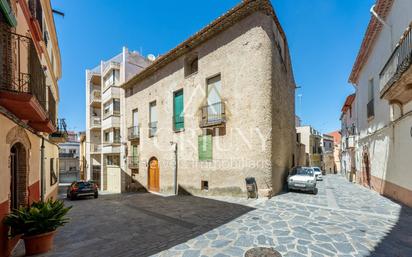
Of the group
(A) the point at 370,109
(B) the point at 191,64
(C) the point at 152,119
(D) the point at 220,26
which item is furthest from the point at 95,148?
(A) the point at 370,109

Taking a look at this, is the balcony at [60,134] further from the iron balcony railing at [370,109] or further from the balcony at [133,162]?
the iron balcony railing at [370,109]

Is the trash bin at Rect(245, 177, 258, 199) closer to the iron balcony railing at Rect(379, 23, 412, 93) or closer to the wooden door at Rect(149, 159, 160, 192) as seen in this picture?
the iron balcony railing at Rect(379, 23, 412, 93)

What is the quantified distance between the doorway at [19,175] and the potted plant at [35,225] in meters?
1.37

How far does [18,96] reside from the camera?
4.00 metres

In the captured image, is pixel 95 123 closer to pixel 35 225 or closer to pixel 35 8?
pixel 35 8

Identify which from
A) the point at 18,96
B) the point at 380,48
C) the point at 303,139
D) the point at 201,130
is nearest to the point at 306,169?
the point at 201,130

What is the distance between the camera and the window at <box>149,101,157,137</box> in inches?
617

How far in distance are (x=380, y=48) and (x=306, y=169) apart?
7391mm

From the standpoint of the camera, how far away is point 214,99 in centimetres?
1193

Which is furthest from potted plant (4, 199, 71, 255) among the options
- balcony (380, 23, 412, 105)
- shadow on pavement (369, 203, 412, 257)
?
balcony (380, 23, 412, 105)

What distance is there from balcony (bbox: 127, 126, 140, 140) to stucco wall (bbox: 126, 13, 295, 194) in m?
4.18

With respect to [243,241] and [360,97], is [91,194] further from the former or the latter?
[360,97]

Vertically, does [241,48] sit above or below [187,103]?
above

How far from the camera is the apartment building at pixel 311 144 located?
31844 millimetres
